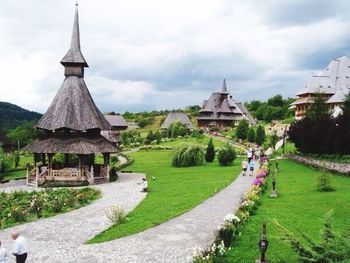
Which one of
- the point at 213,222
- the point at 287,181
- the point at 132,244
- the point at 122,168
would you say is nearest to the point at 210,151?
the point at 122,168

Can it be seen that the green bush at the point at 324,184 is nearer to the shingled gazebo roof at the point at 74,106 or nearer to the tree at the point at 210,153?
the shingled gazebo roof at the point at 74,106

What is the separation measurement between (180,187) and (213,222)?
9778 millimetres

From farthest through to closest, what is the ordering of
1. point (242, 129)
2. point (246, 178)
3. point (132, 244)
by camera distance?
point (242, 129) < point (246, 178) < point (132, 244)

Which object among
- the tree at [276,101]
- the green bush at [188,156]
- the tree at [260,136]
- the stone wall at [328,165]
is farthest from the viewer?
the tree at [276,101]

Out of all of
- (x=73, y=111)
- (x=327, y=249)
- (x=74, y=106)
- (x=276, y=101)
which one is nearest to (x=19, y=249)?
(x=327, y=249)

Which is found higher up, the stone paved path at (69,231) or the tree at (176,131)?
the tree at (176,131)

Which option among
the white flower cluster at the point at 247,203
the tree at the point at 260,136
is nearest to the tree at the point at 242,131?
the tree at the point at 260,136

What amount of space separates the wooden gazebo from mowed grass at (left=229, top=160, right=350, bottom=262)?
13493 millimetres

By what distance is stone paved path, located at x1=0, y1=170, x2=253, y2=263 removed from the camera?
44.3 ft

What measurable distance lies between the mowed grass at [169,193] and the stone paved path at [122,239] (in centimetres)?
58

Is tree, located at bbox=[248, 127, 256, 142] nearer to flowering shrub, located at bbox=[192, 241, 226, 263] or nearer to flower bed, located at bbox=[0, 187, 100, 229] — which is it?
flower bed, located at bbox=[0, 187, 100, 229]

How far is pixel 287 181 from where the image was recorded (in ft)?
90.7

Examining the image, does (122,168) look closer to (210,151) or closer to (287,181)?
(210,151)

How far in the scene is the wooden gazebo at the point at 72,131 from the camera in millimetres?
31422
